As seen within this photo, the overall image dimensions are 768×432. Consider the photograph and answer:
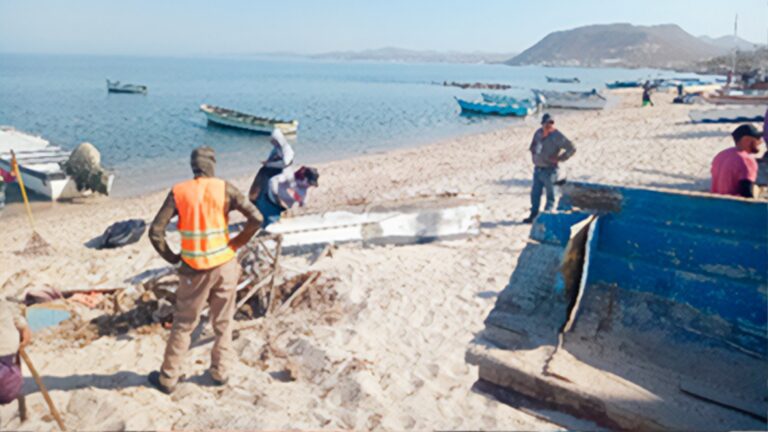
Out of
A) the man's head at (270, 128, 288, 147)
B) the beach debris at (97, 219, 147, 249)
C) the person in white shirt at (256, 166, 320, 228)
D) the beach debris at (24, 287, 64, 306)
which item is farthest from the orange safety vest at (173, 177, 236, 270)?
the beach debris at (97, 219, 147, 249)

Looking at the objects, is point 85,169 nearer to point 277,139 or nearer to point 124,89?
point 277,139

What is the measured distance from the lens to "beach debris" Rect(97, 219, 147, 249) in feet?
31.3

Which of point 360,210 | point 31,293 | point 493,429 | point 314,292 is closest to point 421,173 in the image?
point 360,210

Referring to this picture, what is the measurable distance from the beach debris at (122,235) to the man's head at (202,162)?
619 centimetres

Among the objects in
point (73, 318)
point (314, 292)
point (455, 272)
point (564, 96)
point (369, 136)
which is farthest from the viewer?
point (564, 96)

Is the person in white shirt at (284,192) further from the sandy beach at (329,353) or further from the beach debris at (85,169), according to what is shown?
the beach debris at (85,169)

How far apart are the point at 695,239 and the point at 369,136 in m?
27.6

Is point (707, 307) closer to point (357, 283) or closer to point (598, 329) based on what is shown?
point (598, 329)

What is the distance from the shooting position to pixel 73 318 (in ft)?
18.2

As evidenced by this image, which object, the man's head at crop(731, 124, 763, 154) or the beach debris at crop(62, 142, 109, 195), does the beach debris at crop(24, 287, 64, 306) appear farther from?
the beach debris at crop(62, 142, 109, 195)

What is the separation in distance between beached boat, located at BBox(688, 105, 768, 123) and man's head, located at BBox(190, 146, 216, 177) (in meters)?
20.7

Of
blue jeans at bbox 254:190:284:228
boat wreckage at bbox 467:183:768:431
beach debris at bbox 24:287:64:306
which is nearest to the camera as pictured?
→ boat wreckage at bbox 467:183:768:431

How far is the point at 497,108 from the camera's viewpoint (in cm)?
3831

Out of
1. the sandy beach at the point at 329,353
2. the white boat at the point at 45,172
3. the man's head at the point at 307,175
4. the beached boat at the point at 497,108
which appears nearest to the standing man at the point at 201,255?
the sandy beach at the point at 329,353
